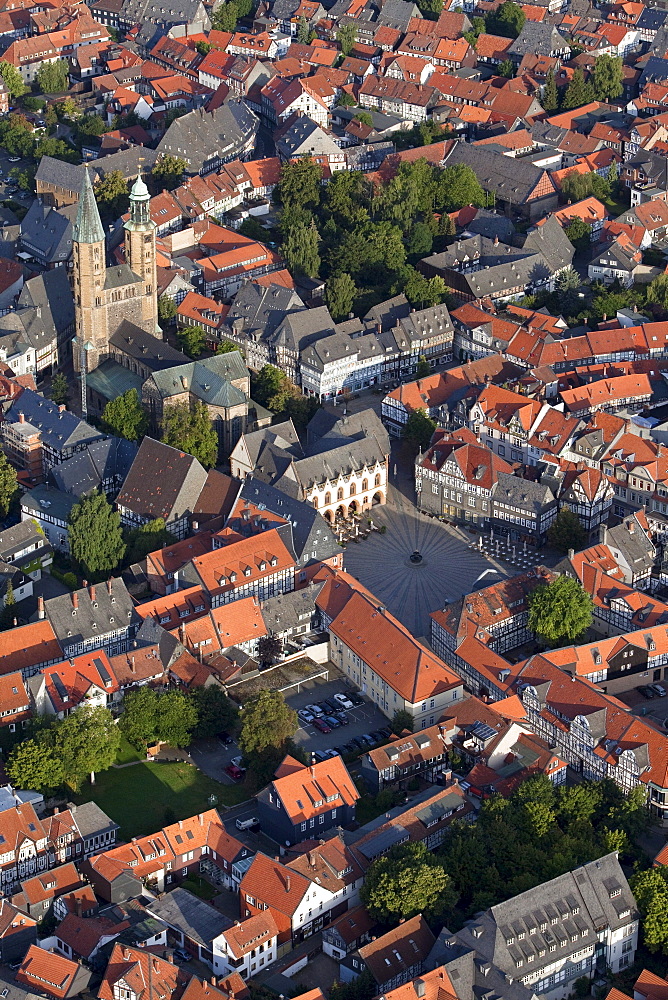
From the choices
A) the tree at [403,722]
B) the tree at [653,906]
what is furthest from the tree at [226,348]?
the tree at [653,906]

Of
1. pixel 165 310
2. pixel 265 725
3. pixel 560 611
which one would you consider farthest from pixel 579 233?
pixel 265 725

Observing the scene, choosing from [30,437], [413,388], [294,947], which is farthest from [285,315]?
[294,947]

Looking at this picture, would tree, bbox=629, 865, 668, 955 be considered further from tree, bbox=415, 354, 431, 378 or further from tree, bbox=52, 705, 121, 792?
tree, bbox=415, 354, 431, 378

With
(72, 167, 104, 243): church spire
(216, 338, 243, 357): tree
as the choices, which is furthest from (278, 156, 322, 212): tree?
(72, 167, 104, 243): church spire

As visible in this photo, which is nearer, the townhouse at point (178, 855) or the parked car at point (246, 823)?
the townhouse at point (178, 855)

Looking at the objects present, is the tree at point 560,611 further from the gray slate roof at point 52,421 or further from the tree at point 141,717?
the gray slate roof at point 52,421

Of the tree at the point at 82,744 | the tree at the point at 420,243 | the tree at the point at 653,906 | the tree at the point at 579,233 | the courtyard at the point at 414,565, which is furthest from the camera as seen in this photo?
the tree at the point at 579,233
